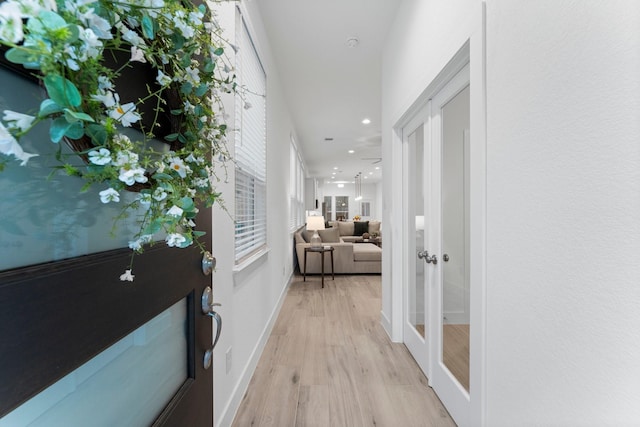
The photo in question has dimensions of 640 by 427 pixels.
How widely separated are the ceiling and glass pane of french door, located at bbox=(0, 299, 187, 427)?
2.60 metres

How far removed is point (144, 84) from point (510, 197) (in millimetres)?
1207

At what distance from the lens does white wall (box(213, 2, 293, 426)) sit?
1.52 meters

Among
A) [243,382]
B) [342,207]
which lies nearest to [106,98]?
[243,382]

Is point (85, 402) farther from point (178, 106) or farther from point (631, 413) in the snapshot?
point (631, 413)

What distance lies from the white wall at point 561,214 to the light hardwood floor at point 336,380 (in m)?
0.69

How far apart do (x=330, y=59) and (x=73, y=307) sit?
339cm

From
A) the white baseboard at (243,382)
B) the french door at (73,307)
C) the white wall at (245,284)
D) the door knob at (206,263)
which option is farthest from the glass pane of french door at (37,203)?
the white baseboard at (243,382)

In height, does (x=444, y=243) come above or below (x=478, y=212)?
below

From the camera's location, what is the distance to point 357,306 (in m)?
3.87

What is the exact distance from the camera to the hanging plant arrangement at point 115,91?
1.06 feet

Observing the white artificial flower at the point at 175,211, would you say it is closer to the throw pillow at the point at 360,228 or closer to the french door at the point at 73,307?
the french door at the point at 73,307

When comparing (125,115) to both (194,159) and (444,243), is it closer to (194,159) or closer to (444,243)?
(194,159)

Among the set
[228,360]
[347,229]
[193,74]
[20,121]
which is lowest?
[228,360]

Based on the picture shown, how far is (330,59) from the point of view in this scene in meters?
3.24
